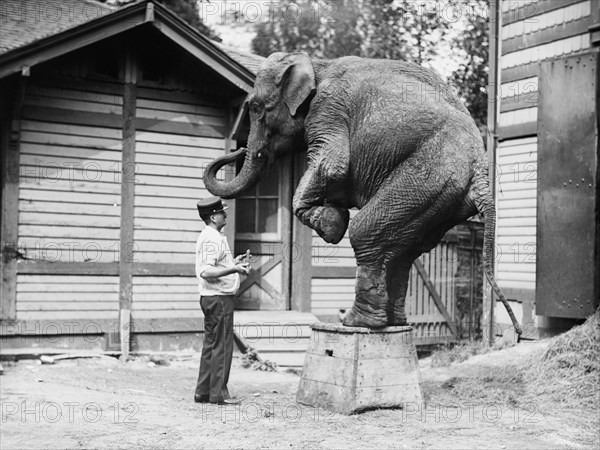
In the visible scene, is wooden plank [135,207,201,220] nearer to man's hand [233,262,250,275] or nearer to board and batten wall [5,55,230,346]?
board and batten wall [5,55,230,346]

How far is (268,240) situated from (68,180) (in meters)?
3.08

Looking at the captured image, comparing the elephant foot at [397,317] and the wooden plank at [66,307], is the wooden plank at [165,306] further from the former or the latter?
the elephant foot at [397,317]

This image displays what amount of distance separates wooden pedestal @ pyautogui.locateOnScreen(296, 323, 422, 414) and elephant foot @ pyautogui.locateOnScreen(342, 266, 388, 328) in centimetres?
8

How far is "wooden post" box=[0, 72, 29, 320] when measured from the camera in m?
9.59

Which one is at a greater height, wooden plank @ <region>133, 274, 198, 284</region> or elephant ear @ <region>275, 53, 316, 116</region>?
elephant ear @ <region>275, 53, 316, 116</region>

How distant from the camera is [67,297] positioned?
997cm

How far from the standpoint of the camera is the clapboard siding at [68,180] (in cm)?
978

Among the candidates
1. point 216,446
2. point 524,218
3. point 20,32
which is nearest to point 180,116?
point 20,32

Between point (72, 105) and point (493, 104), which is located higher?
point (493, 104)

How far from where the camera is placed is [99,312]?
33.4 feet

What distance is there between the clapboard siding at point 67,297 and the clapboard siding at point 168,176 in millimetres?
582

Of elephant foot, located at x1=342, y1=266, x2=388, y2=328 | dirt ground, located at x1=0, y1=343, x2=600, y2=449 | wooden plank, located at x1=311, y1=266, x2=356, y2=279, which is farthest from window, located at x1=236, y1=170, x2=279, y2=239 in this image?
elephant foot, located at x1=342, y1=266, x2=388, y2=328

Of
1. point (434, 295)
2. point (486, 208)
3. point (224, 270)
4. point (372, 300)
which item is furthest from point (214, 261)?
point (434, 295)

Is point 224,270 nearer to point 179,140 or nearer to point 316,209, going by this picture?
point 316,209
